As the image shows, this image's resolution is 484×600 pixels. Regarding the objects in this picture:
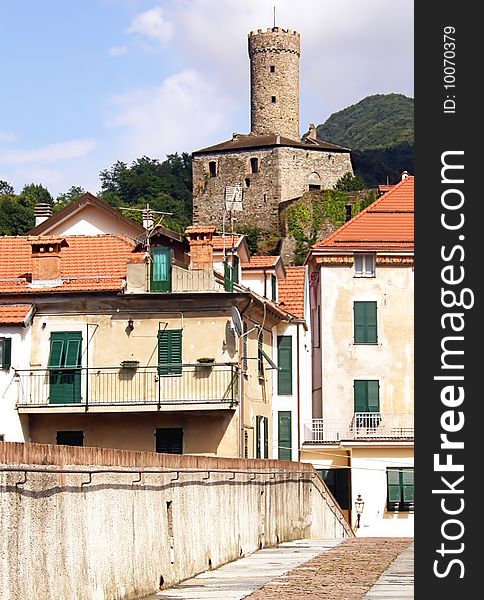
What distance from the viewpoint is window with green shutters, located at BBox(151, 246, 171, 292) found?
37.8m

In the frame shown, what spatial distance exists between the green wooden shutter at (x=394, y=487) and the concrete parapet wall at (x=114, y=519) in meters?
21.4

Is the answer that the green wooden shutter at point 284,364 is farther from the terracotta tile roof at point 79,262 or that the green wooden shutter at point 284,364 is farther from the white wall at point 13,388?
the white wall at point 13,388

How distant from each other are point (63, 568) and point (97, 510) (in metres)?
1.42

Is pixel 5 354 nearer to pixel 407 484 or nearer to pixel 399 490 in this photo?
pixel 399 490

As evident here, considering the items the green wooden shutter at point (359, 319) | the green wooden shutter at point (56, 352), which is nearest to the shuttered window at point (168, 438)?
the green wooden shutter at point (56, 352)

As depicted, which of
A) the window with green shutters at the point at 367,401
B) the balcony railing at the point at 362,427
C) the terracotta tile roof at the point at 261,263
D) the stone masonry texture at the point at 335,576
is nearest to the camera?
the stone masonry texture at the point at 335,576

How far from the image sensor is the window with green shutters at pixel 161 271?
124 ft

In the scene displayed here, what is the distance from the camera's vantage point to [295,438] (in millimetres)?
46344

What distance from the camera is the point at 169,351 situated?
123ft

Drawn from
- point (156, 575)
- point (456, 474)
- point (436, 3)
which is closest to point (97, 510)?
point (156, 575)

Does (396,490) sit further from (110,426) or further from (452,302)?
(452,302)

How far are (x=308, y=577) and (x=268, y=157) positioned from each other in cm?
10197

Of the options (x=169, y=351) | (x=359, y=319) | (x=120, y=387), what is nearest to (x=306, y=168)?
(x=359, y=319)

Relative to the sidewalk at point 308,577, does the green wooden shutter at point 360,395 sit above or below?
above
